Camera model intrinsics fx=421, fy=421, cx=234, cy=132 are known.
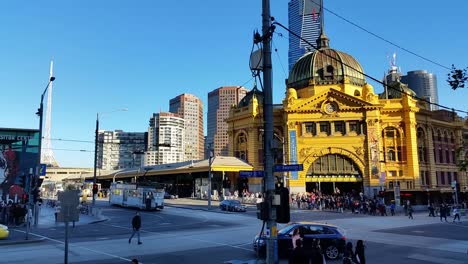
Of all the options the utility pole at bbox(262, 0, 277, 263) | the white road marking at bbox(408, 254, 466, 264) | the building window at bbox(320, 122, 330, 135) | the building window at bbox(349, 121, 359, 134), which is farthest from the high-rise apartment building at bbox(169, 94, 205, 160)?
the utility pole at bbox(262, 0, 277, 263)

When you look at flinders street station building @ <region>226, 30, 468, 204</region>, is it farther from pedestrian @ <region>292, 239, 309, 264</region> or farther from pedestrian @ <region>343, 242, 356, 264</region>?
pedestrian @ <region>292, 239, 309, 264</region>

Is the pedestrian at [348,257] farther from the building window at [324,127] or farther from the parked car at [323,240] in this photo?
the building window at [324,127]

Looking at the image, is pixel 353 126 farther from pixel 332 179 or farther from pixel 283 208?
pixel 283 208

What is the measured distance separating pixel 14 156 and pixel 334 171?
42.8 metres

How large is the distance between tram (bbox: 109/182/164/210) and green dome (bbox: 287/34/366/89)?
33991mm

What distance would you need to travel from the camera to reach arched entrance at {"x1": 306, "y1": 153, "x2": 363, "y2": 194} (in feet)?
206

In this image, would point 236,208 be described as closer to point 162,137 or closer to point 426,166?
point 426,166

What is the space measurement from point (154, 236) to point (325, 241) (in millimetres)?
11472

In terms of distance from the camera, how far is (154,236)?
24844 millimetres

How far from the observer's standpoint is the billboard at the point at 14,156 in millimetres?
43969

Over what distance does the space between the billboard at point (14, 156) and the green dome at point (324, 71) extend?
43.4 m

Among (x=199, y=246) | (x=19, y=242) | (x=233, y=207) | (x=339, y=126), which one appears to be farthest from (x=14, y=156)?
(x=339, y=126)

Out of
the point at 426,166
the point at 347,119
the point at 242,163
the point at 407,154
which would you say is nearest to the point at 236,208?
the point at 242,163

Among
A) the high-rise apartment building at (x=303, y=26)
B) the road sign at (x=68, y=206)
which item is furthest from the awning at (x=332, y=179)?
the high-rise apartment building at (x=303, y=26)
